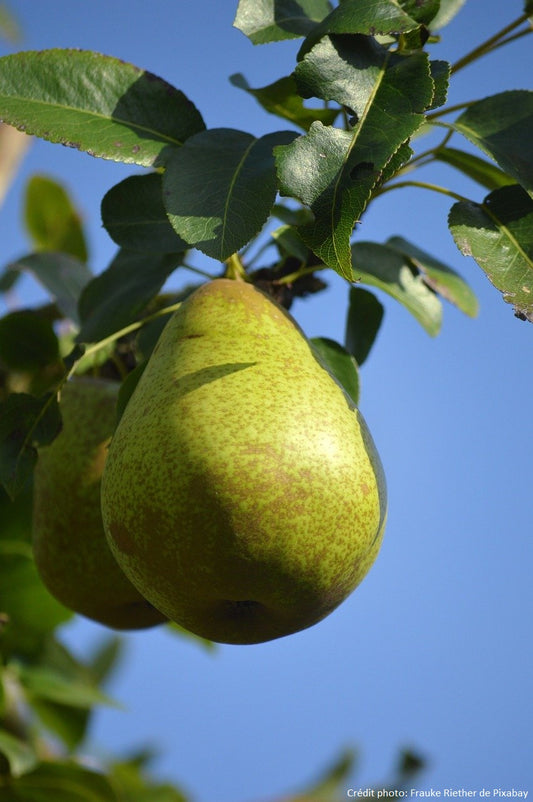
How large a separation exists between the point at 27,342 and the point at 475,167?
0.85 metres

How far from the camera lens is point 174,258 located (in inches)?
60.4

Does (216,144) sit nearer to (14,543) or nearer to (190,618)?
(190,618)

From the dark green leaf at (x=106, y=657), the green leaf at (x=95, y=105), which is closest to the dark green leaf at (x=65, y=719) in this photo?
the dark green leaf at (x=106, y=657)

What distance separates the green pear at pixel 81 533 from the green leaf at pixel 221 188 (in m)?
0.49

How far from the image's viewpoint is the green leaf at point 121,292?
4.92 ft

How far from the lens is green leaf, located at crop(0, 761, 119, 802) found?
165cm

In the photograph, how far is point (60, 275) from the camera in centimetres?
204

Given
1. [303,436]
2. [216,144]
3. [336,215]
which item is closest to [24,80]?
[216,144]

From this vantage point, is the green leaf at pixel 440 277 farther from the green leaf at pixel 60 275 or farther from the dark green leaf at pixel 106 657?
the dark green leaf at pixel 106 657

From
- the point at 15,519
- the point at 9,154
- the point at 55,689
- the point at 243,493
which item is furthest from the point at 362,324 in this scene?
the point at 9,154

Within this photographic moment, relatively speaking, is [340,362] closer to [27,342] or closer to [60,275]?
[27,342]

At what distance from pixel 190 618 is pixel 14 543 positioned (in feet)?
3.00

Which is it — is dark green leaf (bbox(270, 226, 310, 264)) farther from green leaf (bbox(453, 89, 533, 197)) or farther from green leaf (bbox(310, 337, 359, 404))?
green leaf (bbox(453, 89, 533, 197))

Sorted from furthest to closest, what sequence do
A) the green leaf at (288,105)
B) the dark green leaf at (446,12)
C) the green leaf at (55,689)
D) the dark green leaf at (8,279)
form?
the dark green leaf at (8,279), the green leaf at (55,689), the dark green leaf at (446,12), the green leaf at (288,105)
